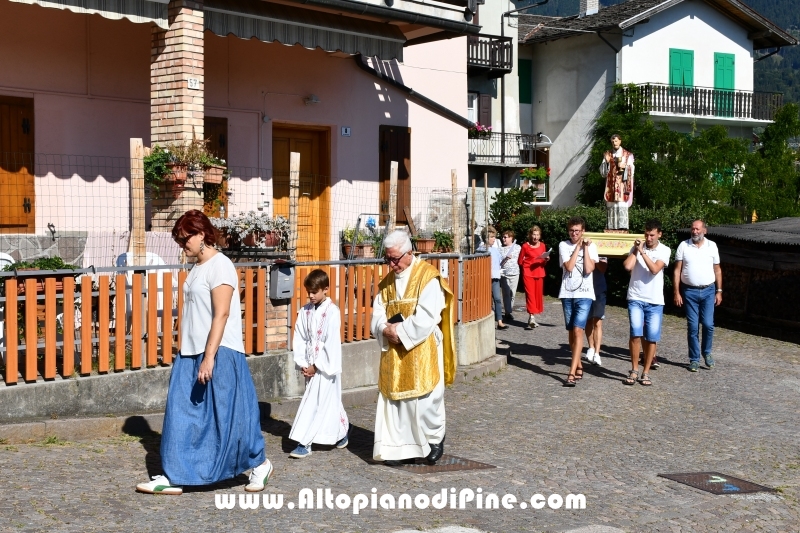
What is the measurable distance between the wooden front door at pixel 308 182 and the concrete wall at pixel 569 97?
1989 cm

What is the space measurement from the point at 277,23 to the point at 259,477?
9223 mm

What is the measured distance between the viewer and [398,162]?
20141 millimetres

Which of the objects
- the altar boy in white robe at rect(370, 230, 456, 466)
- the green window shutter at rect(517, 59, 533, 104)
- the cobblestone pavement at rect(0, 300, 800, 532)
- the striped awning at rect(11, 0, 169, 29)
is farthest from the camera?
the green window shutter at rect(517, 59, 533, 104)

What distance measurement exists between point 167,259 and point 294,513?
6404 millimetres

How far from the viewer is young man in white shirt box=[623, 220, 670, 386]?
42.2 feet

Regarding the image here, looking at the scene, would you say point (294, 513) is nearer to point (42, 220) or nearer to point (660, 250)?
point (660, 250)

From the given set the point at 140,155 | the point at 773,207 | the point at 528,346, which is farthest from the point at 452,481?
the point at 773,207

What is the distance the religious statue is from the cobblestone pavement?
3820 mm

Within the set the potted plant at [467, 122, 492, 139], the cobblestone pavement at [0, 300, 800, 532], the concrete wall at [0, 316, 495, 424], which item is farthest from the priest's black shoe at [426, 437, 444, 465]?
the potted plant at [467, 122, 492, 139]

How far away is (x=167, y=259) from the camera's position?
12.6 meters

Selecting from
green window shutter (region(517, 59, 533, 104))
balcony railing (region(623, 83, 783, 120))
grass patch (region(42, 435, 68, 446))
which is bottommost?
grass patch (region(42, 435, 68, 446))

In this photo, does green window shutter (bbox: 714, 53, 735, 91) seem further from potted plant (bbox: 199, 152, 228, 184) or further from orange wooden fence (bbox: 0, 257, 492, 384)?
orange wooden fence (bbox: 0, 257, 492, 384)

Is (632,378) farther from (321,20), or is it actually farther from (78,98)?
(78,98)

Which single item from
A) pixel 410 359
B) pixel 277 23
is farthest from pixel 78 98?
pixel 410 359
